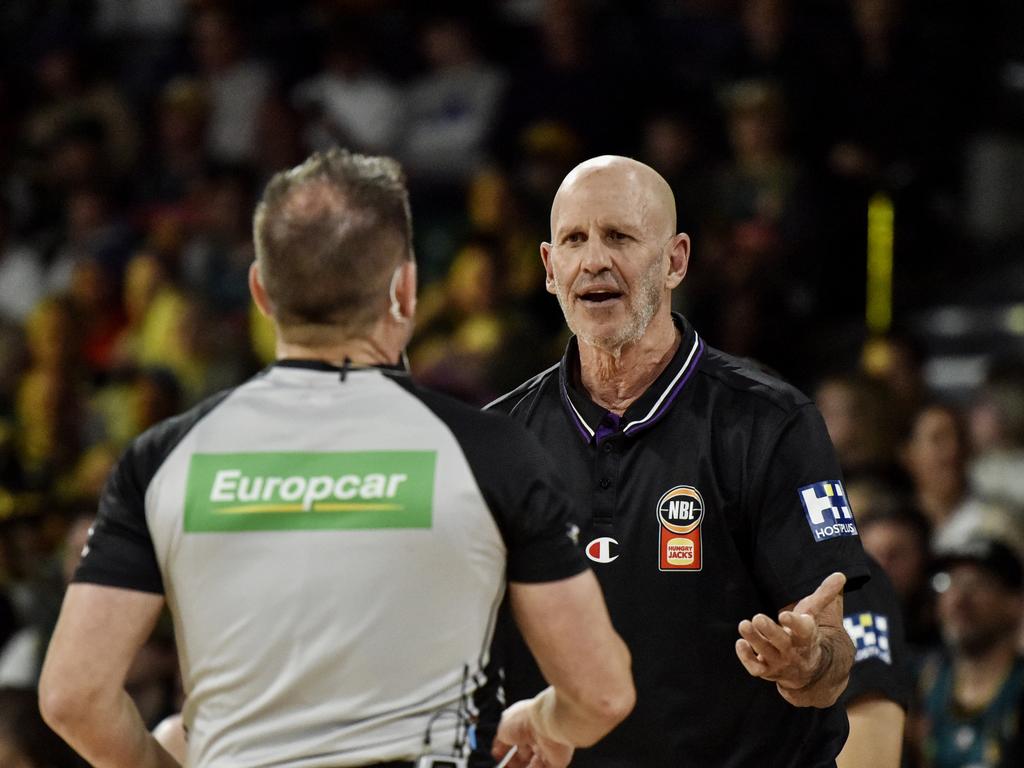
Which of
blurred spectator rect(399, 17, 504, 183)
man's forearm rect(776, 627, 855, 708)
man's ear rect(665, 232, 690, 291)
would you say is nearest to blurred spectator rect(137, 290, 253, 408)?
blurred spectator rect(399, 17, 504, 183)

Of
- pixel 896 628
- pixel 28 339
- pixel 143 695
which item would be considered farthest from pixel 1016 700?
pixel 28 339

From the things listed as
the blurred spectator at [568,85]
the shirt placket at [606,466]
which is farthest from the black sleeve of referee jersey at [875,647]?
the blurred spectator at [568,85]

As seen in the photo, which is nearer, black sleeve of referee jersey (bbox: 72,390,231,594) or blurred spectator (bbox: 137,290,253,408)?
black sleeve of referee jersey (bbox: 72,390,231,594)

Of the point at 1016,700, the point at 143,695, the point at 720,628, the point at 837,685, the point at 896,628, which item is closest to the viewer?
the point at 837,685

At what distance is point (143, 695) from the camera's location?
19.2ft

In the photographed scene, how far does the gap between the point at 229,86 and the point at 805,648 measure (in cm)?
858

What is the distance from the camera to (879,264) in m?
8.67

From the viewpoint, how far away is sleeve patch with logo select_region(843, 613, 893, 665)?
13.1 feet

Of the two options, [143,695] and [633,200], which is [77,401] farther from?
[633,200]

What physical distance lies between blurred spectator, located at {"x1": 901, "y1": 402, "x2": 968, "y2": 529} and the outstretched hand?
3542mm

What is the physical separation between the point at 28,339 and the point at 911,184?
506 centimetres

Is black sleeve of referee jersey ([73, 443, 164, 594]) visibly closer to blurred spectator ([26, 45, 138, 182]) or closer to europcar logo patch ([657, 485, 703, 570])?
europcar logo patch ([657, 485, 703, 570])

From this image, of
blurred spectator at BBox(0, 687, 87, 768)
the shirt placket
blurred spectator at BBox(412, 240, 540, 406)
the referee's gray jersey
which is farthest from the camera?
blurred spectator at BBox(412, 240, 540, 406)

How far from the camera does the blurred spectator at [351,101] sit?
10133 millimetres
